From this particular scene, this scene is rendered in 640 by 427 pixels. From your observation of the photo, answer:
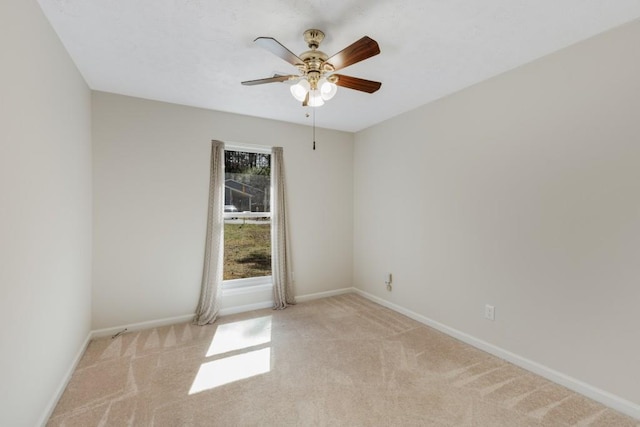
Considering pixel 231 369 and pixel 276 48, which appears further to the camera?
pixel 231 369

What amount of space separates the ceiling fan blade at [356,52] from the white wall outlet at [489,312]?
235 cm

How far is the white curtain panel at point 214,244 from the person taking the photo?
3.33 m

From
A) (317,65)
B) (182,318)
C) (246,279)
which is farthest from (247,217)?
(317,65)

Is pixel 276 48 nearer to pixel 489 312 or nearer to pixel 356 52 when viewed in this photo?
pixel 356 52

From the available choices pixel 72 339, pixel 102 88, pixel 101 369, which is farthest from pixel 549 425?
pixel 102 88

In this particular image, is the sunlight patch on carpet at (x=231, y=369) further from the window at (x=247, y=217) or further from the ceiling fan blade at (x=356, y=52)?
the ceiling fan blade at (x=356, y=52)

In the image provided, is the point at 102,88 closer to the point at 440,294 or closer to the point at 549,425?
the point at 440,294

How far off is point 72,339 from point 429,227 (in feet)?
11.2

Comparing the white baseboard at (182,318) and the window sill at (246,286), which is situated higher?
the window sill at (246,286)

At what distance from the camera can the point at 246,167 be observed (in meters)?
3.80

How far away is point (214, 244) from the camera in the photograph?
11.1ft

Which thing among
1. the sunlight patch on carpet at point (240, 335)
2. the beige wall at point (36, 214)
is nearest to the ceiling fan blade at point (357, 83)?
the beige wall at point (36, 214)

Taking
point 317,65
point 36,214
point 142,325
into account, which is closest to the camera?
point 36,214

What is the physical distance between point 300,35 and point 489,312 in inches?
109
